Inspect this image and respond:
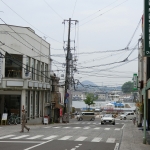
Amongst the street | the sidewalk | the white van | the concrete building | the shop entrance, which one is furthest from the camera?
the white van

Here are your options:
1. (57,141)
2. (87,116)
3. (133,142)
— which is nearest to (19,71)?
(57,141)

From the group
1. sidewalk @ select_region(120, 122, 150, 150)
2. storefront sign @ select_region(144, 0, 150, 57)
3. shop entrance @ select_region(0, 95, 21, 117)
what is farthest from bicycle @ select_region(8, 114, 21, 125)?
storefront sign @ select_region(144, 0, 150, 57)

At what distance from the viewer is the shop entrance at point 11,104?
42469 mm

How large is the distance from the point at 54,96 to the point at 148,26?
44.6m

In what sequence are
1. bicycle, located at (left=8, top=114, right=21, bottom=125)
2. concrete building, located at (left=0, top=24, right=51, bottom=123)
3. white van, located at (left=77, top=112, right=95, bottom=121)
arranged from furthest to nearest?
white van, located at (left=77, top=112, right=95, bottom=121)
concrete building, located at (left=0, top=24, right=51, bottom=123)
bicycle, located at (left=8, top=114, right=21, bottom=125)

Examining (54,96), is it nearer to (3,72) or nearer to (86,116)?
(86,116)

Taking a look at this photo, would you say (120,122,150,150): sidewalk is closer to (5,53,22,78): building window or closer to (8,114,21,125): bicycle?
(8,114,21,125): bicycle

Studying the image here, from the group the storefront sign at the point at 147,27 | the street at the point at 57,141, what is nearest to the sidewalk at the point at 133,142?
the street at the point at 57,141

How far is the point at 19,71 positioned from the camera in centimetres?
4241

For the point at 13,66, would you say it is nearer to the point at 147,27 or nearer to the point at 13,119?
the point at 13,119

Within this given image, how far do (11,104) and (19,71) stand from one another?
403 centimetres

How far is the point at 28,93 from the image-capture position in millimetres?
Result: 44406

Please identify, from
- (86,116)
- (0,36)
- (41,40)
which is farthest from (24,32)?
(86,116)

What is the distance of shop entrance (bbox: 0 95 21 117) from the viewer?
139 ft
